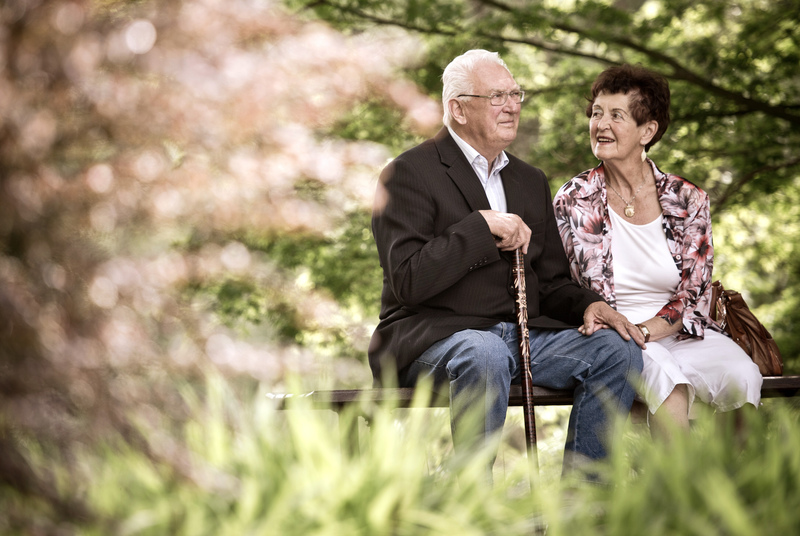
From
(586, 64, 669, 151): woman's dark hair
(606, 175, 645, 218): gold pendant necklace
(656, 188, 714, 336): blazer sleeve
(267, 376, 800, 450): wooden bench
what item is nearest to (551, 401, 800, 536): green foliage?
(267, 376, 800, 450): wooden bench

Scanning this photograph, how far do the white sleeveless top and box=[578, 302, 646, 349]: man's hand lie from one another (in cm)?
20

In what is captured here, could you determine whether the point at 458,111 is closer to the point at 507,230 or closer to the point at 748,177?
the point at 507,230

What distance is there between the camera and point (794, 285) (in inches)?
324

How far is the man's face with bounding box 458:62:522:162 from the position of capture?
3.18 m

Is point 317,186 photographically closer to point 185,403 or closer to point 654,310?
point 654,310

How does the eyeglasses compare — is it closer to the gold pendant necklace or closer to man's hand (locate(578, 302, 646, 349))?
the gold pendant necklace

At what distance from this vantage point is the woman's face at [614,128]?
11.0 ft

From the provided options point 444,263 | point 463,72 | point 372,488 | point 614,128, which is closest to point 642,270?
point 614,128

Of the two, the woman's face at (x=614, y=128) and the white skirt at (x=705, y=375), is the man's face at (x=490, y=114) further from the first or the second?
the white skirt at (x=705, y=375)

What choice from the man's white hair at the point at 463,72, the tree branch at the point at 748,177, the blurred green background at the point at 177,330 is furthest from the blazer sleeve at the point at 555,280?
the tree branch at the point at 748,177

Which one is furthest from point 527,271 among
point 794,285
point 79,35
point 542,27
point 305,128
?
point 794,285

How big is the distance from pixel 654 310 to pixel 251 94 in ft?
6.45

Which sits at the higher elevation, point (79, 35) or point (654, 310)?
point (79, 35)

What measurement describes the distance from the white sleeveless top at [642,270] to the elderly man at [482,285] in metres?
0.21
